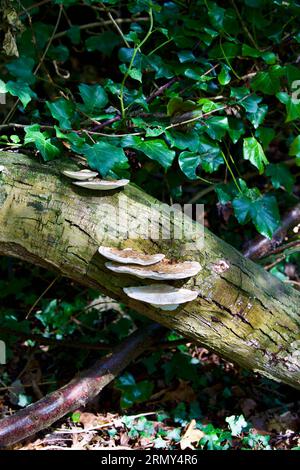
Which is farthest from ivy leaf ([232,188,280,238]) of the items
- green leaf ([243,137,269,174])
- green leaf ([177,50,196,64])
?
green leaf ([177,50,196,64])

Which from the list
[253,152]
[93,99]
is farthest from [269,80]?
[93,99]

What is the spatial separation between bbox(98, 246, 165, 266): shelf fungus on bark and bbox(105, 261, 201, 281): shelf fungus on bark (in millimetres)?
32

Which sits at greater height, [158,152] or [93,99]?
[93,99]

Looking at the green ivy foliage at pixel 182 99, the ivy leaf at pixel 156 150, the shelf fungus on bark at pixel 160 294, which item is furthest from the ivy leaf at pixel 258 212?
the shelf fungus on bark at pixel 160 294

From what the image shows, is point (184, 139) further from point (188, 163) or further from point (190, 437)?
point (190, 437)

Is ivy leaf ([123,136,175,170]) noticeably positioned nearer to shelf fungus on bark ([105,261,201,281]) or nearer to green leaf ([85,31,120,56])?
shelf fungus on bark ([105,261,201,281])

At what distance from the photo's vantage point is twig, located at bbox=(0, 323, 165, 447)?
273 cm

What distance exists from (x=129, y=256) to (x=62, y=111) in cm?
95

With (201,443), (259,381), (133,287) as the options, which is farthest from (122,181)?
(259,381)

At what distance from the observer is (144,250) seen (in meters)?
2.50

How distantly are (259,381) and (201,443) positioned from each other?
82 cm
